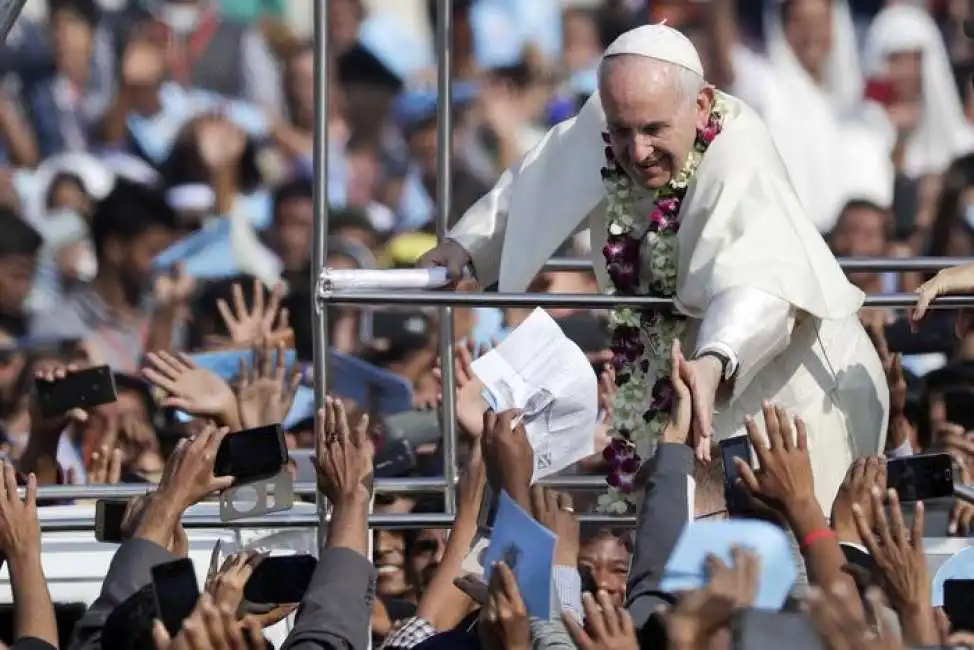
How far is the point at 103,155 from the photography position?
41.1 feet

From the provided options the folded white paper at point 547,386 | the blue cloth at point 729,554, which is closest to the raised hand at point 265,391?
the folded white paper at point 547,386

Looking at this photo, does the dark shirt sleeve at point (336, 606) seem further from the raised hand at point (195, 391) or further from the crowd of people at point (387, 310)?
the raised hand at point (195, 391)

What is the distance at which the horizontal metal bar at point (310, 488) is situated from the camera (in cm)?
621

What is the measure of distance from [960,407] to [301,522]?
2778 mm

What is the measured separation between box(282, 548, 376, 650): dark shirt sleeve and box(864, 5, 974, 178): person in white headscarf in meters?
7.21

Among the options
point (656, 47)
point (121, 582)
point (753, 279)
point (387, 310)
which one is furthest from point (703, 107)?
point (387, 310)

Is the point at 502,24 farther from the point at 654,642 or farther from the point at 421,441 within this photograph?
the point at 654,642

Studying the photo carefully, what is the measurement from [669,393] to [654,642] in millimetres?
1384

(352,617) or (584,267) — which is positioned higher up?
(584,267)

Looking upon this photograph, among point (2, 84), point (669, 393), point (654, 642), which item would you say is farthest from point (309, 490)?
point (2, 84)

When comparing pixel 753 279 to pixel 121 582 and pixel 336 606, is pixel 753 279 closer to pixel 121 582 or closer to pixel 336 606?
pixel 336 606

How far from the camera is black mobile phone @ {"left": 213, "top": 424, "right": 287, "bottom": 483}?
17.8 ft

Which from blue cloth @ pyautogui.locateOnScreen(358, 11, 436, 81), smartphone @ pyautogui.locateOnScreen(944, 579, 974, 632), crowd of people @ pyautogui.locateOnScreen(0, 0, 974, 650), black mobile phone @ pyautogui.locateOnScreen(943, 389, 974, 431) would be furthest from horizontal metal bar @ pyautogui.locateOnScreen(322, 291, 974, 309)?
blue cloth @ pyautogui.locateOnScreen(358, 11, 436, 81)

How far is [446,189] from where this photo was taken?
629 cm
